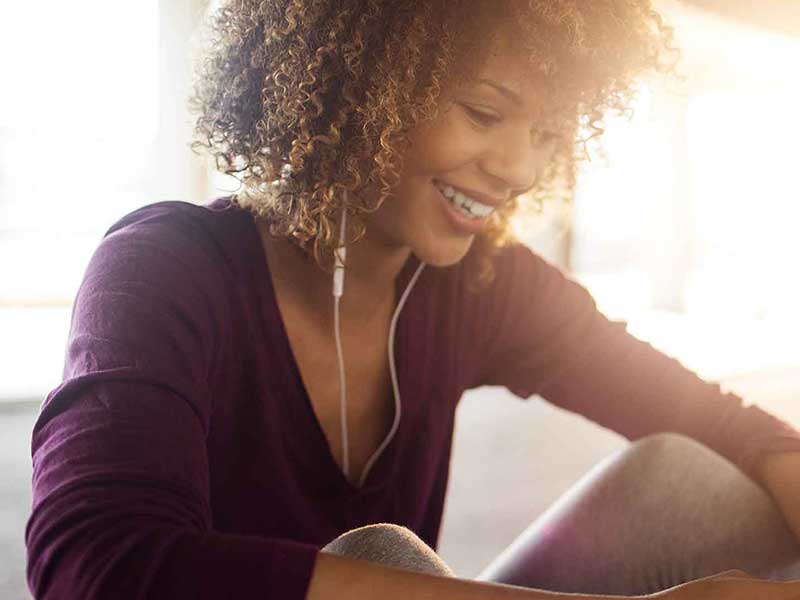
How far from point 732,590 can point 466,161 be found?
523 millimetres

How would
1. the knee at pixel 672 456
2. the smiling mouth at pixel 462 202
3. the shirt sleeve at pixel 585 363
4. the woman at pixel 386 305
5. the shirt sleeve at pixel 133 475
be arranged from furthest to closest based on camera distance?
1. the shirt sleeve at pixel 585 363
2. the knee at pixel 672 456
3. the smiling mouth at pixel 462 202
4. the woman at pixel 386 305
5. the shirt sleeve at pixel 133 475

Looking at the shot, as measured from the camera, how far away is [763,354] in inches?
117

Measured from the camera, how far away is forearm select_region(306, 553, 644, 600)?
0.68 meters

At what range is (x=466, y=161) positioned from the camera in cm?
105

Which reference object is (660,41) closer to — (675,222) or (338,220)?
(338,220)

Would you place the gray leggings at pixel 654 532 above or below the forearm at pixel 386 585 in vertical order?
below

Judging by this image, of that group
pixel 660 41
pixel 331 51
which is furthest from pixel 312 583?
pixel 660 41

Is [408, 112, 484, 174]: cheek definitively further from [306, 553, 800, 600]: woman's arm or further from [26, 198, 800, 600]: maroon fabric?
[306, 553, 800, 600]: woman's arm

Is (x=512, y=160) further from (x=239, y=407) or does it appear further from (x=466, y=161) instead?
(x=239, y=407)

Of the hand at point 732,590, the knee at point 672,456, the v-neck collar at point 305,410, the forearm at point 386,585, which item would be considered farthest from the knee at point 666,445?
the forearm at point 386,585

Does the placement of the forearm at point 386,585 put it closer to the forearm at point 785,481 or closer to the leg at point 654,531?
the leg at point 654,531

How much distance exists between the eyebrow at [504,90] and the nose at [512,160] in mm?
33

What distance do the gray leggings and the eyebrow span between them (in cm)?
48

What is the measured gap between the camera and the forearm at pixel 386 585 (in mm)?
676
